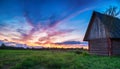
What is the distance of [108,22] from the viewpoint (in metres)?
26.8

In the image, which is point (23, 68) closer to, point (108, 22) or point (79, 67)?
point (79, 67)

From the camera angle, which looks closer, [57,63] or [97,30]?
[57,63]

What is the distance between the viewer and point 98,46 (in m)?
27.4

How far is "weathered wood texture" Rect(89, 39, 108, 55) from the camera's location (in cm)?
2562

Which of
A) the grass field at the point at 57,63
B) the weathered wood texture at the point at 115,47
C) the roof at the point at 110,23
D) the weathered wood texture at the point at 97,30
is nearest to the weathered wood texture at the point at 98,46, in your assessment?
the weathered wood texture at the point at 97,30

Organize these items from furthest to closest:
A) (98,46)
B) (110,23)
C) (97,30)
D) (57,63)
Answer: (98,46) < (97,30) < (110,23) < (57,63)

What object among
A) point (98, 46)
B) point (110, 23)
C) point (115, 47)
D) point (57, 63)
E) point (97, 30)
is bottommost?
point (57, 63)

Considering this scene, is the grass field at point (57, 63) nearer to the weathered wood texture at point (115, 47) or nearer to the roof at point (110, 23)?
the weathered wood texture at point (115, 47)

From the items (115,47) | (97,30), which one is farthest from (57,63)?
(97,30)

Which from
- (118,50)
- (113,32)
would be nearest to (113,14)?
(113,32)

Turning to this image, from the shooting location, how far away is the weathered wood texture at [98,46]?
2562cm

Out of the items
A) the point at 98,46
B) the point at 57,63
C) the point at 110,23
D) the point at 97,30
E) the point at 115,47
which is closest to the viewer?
the point at 57,63

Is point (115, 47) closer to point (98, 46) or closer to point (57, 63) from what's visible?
point (98, 46)

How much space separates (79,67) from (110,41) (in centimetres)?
1323
